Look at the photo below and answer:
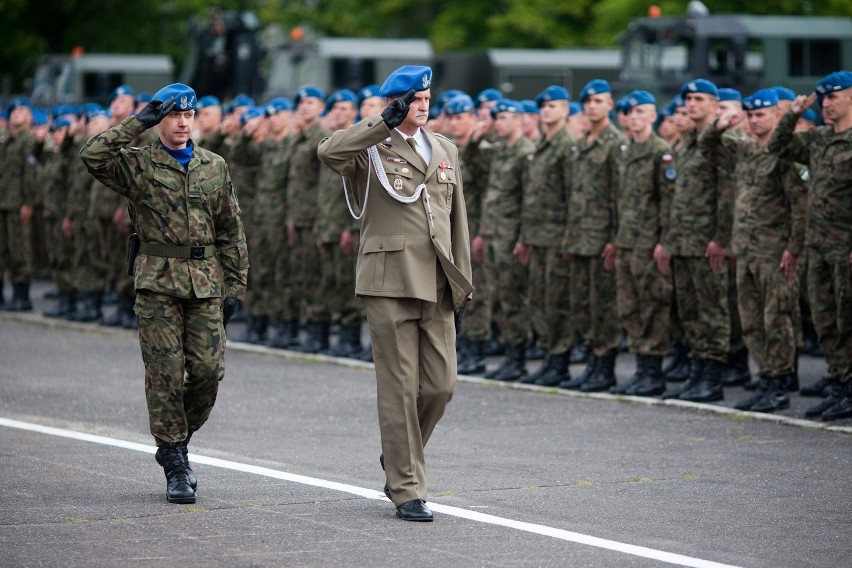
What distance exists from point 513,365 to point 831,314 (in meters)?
3.25

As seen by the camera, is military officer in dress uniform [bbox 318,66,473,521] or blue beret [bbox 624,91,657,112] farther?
blue beret [bbox 624,91,657,112]

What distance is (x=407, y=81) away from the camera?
25.7 feet

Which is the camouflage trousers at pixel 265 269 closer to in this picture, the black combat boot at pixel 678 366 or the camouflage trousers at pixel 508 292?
the camouflage trousers at pixel 508 292

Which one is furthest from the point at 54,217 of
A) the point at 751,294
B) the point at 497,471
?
the point at 497,471

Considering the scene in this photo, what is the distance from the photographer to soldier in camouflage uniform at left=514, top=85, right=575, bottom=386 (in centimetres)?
1345

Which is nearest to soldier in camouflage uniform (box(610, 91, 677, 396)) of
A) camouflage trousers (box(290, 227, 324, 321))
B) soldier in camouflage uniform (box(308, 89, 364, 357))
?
soldier in camouflage uniform (box(308, 89, 364, 357))

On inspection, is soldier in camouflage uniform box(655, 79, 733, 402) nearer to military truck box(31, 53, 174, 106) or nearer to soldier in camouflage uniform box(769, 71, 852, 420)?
soldier in camouflage uniform box(769, 71, 852, 420)

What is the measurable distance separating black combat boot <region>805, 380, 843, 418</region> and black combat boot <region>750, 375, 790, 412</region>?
0.26m

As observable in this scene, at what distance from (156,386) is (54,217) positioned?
11495mm

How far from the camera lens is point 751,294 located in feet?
39.7

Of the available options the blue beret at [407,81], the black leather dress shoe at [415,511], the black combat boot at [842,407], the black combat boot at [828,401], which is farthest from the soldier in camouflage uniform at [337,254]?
the black leather dress shoe at [415,511]

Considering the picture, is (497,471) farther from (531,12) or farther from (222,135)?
(531,12)

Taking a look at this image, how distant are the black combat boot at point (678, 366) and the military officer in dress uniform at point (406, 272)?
5.96 metres

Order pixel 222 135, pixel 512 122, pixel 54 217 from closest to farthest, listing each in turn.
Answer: pixel 512 122 → pixel 222 135 → pixel 54 217
